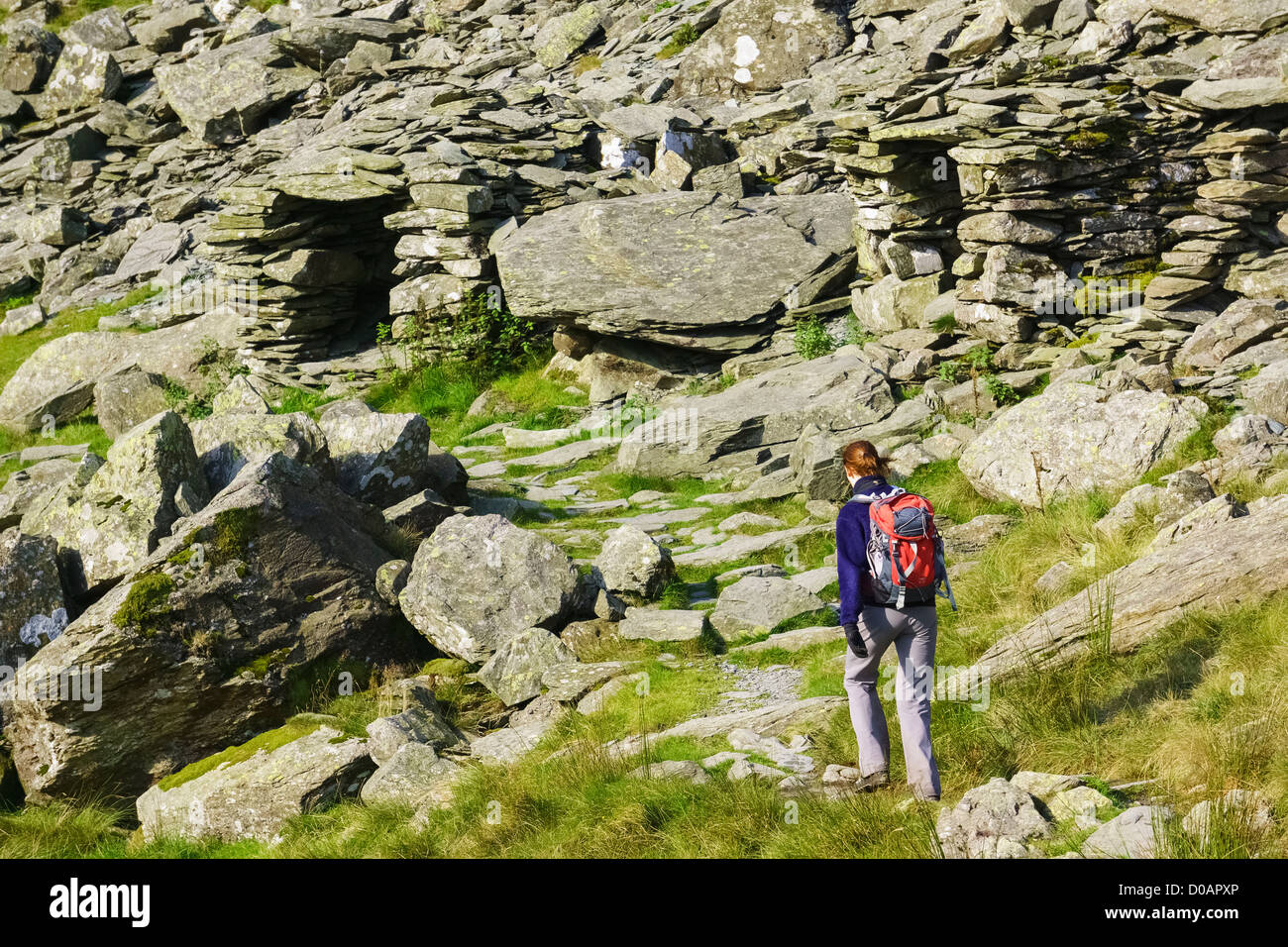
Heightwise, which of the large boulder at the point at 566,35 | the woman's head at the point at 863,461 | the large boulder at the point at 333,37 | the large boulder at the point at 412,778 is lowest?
the large boulder at the point at 412,778

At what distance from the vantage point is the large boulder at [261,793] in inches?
364

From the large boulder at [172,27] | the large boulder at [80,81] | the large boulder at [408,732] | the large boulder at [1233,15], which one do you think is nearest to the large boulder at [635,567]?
the large boulder at [408,732]

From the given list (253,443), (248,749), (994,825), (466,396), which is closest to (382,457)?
(253,443)

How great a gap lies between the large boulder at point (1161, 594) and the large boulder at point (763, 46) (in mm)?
18736

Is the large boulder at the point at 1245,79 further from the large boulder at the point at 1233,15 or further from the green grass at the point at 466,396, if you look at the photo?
the green grass at the point at 466,396

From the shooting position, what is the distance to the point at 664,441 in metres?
17.1

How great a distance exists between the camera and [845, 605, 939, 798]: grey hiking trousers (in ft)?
23.7

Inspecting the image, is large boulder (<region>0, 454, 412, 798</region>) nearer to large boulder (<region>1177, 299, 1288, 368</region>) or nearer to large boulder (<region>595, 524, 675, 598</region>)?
large boulder (<region>595, 524, 675, 598</region>)

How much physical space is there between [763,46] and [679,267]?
8873 mm

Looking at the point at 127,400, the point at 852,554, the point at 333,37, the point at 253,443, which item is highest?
the point at 333,37

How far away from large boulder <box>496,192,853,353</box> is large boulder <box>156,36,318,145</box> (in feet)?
56.9

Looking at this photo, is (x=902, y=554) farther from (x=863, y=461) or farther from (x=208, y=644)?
(x=208, y=644)

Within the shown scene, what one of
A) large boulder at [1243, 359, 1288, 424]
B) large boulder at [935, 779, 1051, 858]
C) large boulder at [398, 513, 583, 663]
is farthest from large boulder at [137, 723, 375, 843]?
large boulder at [1243, 359, 1288, 424]
